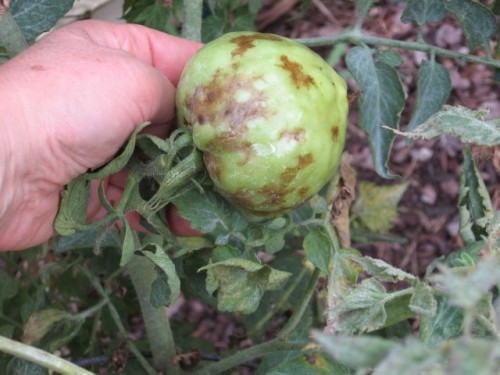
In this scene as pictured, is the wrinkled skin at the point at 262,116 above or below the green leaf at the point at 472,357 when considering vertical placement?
below

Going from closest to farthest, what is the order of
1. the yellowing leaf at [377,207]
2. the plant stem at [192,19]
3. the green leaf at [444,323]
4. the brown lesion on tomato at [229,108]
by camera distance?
the green leaf at [444,323] < the brown lesion on tomato at [229,108] < the plant stem at [192,19] < the yellowing leaf at [377,207]

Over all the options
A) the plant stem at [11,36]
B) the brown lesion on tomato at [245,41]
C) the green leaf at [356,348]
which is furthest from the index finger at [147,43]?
the green leaf at [356,348]

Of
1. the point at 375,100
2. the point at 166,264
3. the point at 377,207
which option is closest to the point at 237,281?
the point at 166,264

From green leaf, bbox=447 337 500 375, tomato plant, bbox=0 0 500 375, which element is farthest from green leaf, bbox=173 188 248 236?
Result: green leaf, bbox=447 337 500 375

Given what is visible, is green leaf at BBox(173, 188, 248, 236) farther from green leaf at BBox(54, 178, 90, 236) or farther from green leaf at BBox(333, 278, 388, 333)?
green leaf at BBox(333, 278, 388, 333)

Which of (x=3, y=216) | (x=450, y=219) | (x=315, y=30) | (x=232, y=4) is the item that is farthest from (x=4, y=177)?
(x=315, y=30)

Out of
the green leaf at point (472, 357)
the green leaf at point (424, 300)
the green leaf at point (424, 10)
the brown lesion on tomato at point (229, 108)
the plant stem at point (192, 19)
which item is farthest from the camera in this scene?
the green leaf at point (424, 10)

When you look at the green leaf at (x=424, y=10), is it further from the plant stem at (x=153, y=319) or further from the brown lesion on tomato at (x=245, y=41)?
the plant stem at (x=153, y=319)
